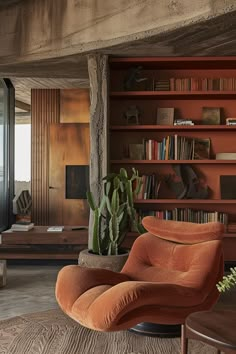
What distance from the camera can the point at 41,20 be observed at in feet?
15.2

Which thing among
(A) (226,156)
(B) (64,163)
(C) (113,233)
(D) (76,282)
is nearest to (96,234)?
(C) (113,233)

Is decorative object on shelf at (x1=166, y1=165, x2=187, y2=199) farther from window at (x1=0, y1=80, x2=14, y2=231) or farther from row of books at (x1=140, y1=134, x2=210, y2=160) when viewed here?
window at (x1=0, y1=80, x2=14, y2=231)

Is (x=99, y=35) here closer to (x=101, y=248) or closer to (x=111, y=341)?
(x=101, y=248)

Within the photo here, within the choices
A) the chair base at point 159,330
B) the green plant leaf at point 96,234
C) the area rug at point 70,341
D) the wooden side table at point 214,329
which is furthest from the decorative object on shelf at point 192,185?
the wooden side table at point 214,329

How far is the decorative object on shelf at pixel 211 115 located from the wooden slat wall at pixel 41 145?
337cm

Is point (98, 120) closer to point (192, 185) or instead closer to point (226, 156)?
point (192, 185)

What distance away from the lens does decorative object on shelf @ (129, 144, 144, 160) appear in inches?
197

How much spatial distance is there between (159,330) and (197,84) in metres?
2.79

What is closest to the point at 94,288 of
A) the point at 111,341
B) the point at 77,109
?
Answer: the point at 111,341

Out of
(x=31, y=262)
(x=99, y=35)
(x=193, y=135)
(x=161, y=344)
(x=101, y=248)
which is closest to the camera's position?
(x=161, y=344)

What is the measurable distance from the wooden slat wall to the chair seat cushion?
449 centimetres

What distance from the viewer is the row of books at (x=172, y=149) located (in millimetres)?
4887

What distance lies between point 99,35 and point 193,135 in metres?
1.57

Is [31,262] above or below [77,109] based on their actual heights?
below
